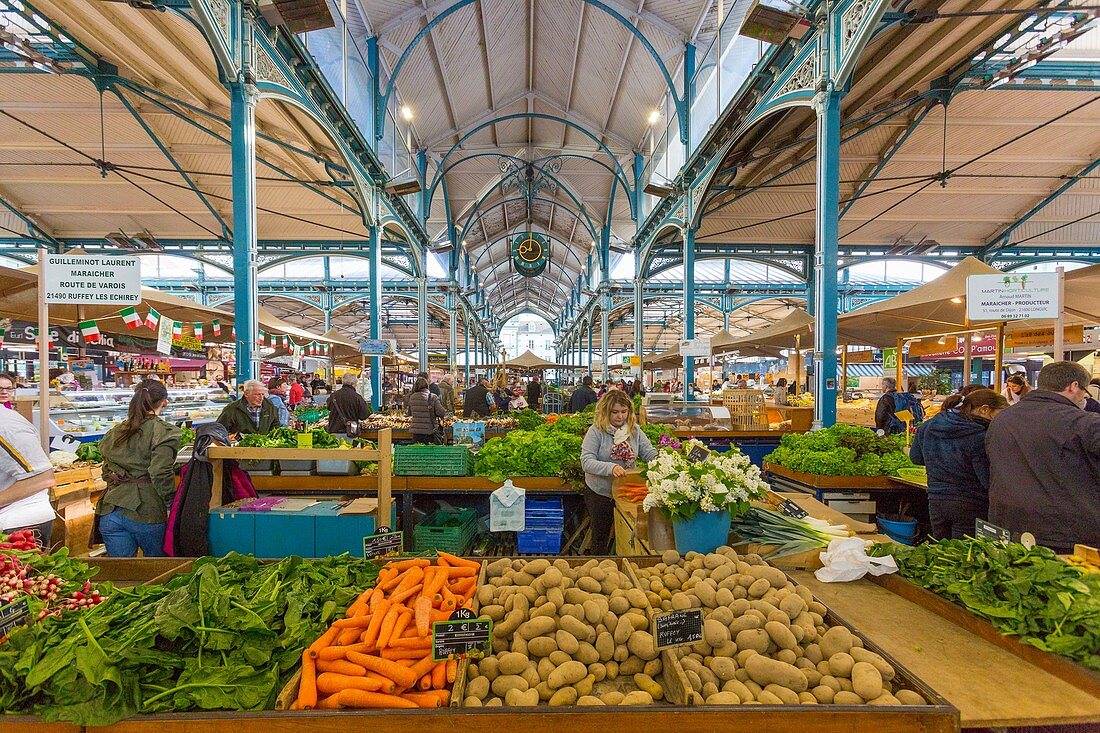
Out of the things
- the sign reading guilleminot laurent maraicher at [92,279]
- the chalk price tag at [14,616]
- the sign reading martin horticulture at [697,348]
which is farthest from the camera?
the sign reading martin horticulture at [697,348]

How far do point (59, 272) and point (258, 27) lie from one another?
190 inches

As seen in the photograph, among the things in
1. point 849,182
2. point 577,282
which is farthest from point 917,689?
point 577,282

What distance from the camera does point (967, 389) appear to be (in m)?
4.90

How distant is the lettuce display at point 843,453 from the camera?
547 cm

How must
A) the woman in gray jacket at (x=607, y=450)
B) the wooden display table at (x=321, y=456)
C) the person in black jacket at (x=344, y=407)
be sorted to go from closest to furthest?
the wooden display table at (x=321, y=456)
the woman in gray jacket at (x=607, y=450)
the person in black jacket at (x=344, y=407)

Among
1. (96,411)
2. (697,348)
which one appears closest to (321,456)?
(96,411)

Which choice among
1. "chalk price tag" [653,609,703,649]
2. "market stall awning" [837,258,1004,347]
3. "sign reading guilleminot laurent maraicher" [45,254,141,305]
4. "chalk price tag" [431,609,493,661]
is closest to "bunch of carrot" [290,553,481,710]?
"chalk price tag" [431,609,493,661]

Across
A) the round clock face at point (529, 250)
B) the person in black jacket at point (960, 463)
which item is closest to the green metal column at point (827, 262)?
the person in black jacket at point (960, 463)

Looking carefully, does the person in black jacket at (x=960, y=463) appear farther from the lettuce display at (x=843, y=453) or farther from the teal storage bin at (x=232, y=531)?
the teal storage bin at (x=232, y=531)

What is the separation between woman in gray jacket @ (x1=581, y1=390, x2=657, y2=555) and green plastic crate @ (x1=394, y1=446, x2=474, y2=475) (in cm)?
146

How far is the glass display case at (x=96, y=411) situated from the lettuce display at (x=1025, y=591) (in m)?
8.02

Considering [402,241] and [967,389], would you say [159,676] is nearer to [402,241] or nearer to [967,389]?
[967,389]

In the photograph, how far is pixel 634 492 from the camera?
348 centimetres

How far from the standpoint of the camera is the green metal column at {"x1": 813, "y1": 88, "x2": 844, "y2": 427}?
23.3 ft
